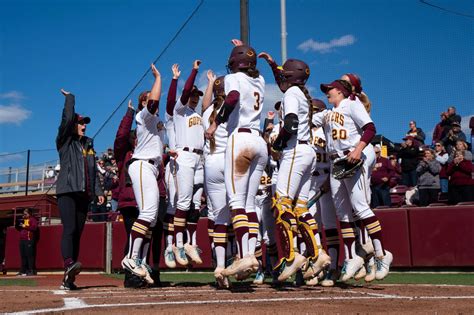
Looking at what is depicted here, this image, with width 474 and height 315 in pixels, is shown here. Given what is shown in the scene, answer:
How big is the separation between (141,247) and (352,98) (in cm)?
304

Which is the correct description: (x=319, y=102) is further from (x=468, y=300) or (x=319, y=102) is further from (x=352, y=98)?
(x=468, y=300)

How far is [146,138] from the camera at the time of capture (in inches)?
261

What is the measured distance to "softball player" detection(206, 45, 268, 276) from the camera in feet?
18.3

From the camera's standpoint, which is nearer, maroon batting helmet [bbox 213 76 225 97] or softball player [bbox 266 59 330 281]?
softball player [bbox 266 59 330 281]

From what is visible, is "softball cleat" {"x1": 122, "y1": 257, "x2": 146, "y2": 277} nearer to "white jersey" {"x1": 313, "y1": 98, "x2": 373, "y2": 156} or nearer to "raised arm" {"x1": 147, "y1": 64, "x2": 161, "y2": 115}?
"raised arm" {"x1": 147, "y1": 64, "x2": 161, "y2": 115}

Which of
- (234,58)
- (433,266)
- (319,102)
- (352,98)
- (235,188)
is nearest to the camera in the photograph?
(235,188)

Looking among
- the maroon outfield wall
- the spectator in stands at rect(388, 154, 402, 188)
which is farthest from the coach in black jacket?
the spectator in stands at rect(388, 154, 402, 188)

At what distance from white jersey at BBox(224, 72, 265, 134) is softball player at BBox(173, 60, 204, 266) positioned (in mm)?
1645

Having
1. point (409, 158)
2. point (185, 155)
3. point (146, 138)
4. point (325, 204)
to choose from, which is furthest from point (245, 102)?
point (409, 158)

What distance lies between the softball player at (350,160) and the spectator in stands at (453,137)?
7.96 metres

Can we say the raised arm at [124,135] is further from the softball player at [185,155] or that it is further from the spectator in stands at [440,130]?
the spectator in stands at [440,130]

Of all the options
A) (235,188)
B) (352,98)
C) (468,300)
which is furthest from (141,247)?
(468,300)

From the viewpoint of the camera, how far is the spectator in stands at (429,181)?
41.1 ft

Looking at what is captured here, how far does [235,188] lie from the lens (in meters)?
5.67
